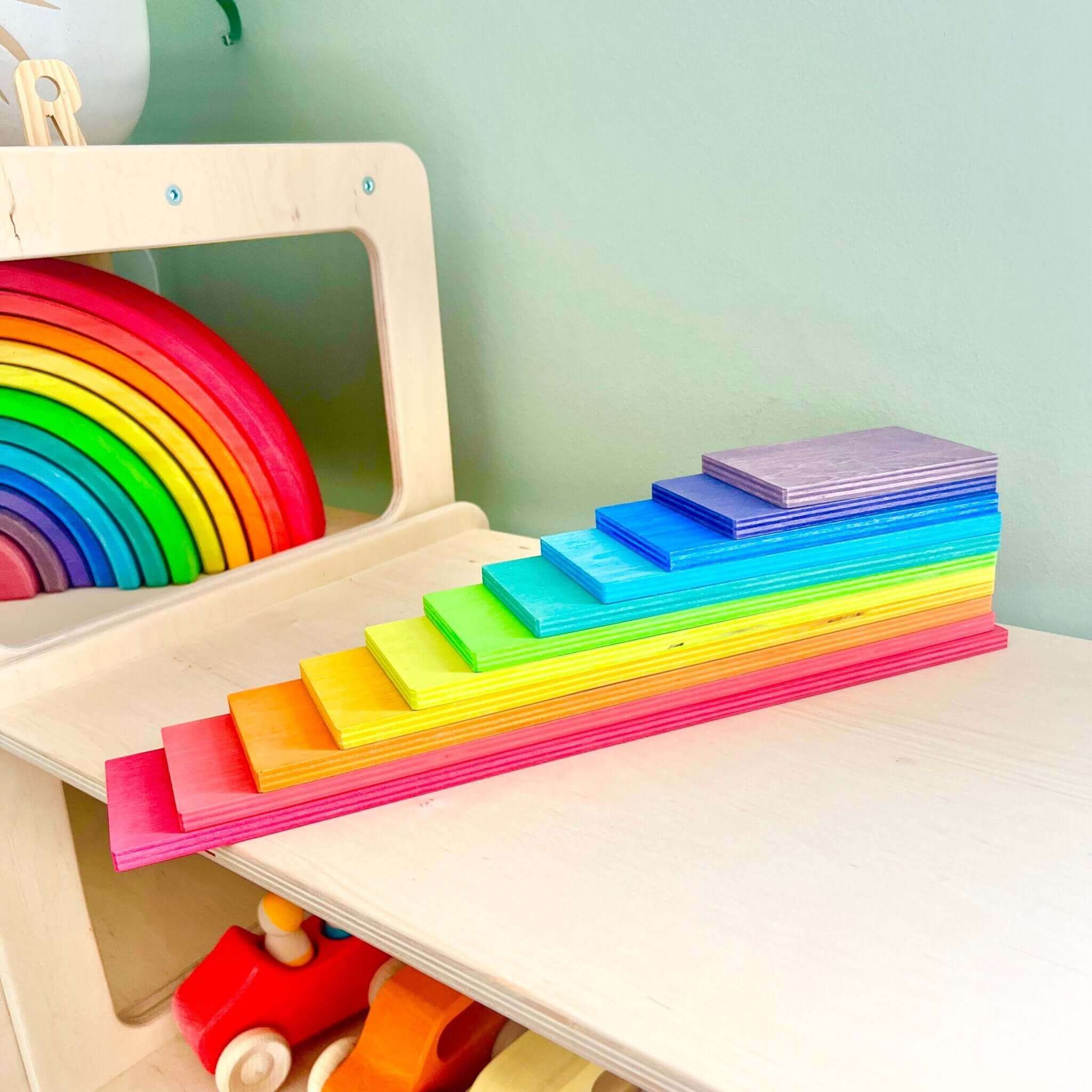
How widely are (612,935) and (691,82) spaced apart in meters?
0.62

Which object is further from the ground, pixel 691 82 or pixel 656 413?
pixel 691 82

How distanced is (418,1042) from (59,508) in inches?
19.5

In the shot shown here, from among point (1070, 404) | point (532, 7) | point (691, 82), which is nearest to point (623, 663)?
point (1070, 404)

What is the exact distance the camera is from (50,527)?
815 millimetres

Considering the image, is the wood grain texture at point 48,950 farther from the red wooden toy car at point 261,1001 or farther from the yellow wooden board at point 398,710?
the yellow wooden board at point 398,710

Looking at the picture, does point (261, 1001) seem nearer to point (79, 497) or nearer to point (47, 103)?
point (79, 497)

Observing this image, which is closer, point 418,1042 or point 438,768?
point 438,768

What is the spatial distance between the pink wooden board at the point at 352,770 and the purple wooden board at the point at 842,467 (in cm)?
9

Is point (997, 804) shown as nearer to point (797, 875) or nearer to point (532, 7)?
point (797, 875)

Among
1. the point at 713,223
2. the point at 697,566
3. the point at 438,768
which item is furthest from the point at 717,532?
the point at 713,223

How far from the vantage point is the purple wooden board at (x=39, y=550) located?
811mm

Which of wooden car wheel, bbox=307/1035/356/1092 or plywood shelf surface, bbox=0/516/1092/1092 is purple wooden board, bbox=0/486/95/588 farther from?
wooden car wheel, bbox=307/1035/356/1092

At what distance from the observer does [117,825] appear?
1.53 feet

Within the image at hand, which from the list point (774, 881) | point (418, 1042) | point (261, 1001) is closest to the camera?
point (774, 881)
